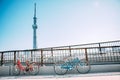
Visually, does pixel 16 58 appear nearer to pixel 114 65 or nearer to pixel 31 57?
pixel 31 57

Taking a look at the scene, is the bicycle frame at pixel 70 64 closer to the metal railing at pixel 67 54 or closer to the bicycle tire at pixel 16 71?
the metal railing at pixel 67 54

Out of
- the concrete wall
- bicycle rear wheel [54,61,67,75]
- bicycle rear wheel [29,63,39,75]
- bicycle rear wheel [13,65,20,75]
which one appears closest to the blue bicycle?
bicycle rear wheel [54,61,67,75]

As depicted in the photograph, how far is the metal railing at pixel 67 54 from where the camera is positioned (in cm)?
738

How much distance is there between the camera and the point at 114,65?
22.1 ft

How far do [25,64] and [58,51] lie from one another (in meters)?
2.13

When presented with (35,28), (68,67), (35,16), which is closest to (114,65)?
(68,67)

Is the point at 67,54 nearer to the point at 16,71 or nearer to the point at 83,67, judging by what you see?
the point at 83,67

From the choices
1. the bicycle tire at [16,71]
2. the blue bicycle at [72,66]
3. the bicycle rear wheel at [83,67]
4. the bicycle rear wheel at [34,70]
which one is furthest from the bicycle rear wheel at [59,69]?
the bicycle tire at [16,71]

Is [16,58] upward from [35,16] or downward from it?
downward

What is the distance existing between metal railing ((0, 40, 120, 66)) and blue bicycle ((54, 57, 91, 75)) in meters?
0.50

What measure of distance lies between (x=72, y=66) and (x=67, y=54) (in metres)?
1.12

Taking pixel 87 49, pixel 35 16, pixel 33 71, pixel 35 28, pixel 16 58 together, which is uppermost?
pixel 35 16

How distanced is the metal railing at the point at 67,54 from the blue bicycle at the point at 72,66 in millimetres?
497

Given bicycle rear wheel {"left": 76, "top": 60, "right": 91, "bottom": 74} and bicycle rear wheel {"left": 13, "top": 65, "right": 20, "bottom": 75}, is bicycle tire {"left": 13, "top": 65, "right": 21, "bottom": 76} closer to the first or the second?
bicycle rear wheel {"left": 13, "top": 65, "right": 20, "bottom": 75}
